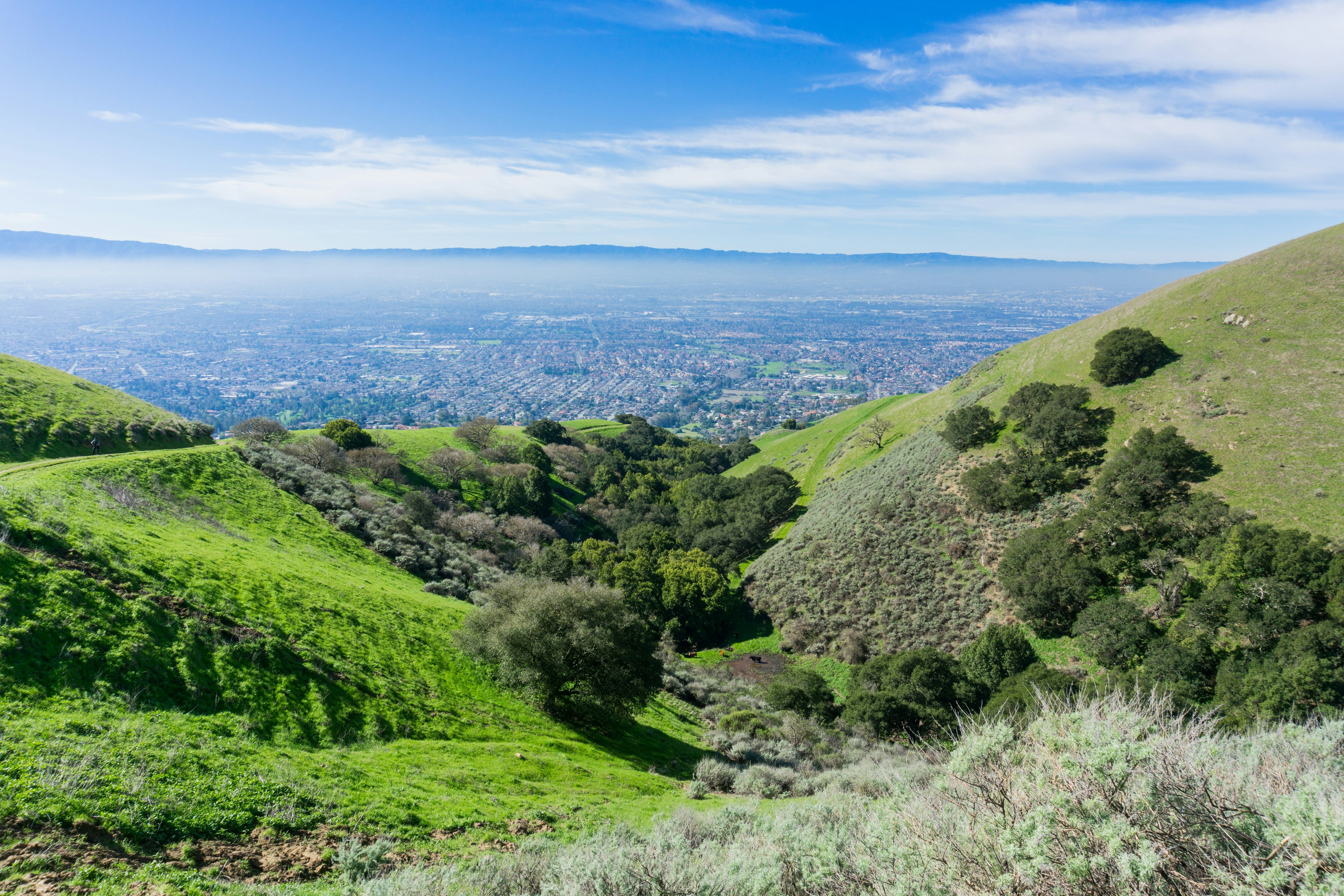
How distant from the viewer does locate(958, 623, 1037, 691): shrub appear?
27.3 meters

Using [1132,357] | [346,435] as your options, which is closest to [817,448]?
[1132,357]

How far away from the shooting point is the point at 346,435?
5519cm

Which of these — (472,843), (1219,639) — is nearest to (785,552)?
(1219,639)

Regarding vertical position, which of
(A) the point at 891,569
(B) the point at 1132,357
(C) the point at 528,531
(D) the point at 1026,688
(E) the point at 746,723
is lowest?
(E) the point at 746,723

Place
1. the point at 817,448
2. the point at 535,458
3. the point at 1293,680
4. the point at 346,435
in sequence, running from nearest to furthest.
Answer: the point at 1293,680 → the point at 346,435 → the point at 535,458 → the point at 817,448

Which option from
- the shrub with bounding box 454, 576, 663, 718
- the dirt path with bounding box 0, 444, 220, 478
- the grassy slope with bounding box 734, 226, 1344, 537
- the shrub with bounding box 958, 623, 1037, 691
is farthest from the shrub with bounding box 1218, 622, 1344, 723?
the dirt path with bounding box 0, 444, 220, 478

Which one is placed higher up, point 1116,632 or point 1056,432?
point 1056,432

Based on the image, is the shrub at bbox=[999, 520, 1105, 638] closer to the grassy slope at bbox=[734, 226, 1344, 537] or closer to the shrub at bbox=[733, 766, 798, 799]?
the grassy slope at bbox=[734, 226, 1344, 537]

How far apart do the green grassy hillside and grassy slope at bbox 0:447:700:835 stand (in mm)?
5298

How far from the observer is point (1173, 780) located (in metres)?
7.52

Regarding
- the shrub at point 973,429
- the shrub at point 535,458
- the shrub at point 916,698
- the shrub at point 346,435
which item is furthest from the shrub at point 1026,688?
the shrub at point 346,435

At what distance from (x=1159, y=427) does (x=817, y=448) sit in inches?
1672

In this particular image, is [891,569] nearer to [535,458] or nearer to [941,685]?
[941,685]

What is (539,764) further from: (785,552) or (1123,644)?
(785,552)
